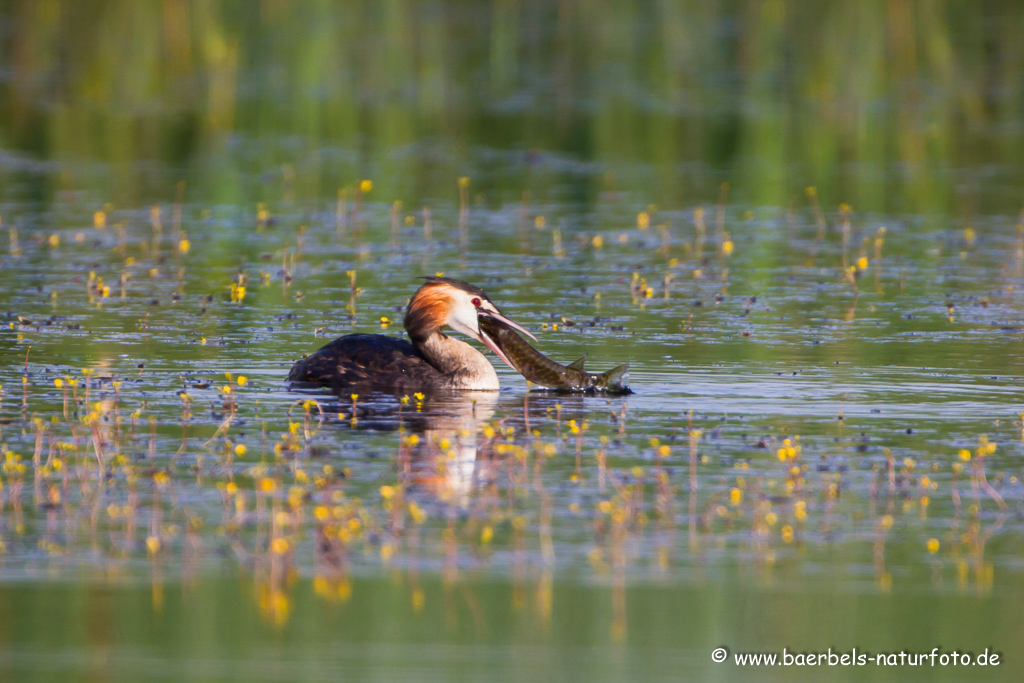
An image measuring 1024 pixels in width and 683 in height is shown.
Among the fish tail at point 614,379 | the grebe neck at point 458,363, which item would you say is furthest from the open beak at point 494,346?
the fish tail at point 614,379

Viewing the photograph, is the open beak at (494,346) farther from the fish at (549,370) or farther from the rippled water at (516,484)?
the rippled water at (516,484)

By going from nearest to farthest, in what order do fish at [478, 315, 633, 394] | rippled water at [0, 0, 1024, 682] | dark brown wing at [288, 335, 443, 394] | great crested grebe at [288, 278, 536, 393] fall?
rippled water at [0, 0, 1024, 682] → fish at [478, 315, 633, 394] → dark brown wing at [288, 335, 443, 394] → great crested grebe at [288, 278, 536, 393]

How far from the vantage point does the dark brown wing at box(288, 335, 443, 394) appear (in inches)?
528

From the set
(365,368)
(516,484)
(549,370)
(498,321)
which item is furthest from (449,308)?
(516,484)

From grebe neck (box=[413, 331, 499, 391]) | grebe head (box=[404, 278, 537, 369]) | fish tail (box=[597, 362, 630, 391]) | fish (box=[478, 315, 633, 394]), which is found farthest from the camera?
grebe head (box=[404, 278, 537, 369])

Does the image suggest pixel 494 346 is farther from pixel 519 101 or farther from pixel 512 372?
pixel 519 101

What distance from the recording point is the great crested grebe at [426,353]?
1353 cm

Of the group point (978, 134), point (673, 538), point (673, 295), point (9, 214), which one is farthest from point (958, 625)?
point (978, 134)

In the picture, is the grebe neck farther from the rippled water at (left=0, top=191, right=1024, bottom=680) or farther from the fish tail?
the fish tail

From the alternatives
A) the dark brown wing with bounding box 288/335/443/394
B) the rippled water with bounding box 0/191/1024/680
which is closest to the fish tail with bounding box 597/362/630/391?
the rippled water with bounding box 0/191/1024/680

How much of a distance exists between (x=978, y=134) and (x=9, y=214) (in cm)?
1506

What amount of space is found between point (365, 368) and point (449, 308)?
2.70ft

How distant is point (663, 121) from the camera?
94.9ft

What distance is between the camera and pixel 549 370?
13.5m
